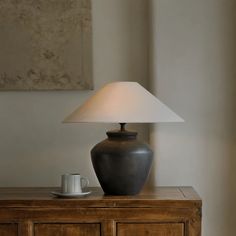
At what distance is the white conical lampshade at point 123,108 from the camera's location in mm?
2174

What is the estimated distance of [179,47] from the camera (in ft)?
8.50

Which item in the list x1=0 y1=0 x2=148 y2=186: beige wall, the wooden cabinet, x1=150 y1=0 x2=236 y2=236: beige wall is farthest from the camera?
x1=0 y1=0 x2=148 y2=186: beige wall

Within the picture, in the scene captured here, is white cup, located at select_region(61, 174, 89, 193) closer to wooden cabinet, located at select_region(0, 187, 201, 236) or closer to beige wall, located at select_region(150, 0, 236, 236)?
wooden cabinet, located at select_region(0, 187, 201, 236)

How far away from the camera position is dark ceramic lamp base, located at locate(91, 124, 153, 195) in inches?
87.0

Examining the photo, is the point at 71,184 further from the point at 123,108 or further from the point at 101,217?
the point at 123,108

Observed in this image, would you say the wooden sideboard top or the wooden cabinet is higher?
the wooden sideboard top

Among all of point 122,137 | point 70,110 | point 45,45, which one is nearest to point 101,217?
point 122,137

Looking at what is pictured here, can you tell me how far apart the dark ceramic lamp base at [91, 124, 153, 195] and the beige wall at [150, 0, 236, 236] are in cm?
37

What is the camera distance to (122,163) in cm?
221

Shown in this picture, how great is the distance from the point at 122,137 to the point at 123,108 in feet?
0.48

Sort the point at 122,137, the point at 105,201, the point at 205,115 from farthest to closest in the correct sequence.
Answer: the point at 205,115
the point at 122,137
the point at 105,201

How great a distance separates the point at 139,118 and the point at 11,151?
0.87 meters

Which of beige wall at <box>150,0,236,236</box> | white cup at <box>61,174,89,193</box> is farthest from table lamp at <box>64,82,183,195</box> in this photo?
beige wall at <box>150,0,236,236</box>

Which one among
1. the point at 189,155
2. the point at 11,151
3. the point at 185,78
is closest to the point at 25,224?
the point at 11,151
